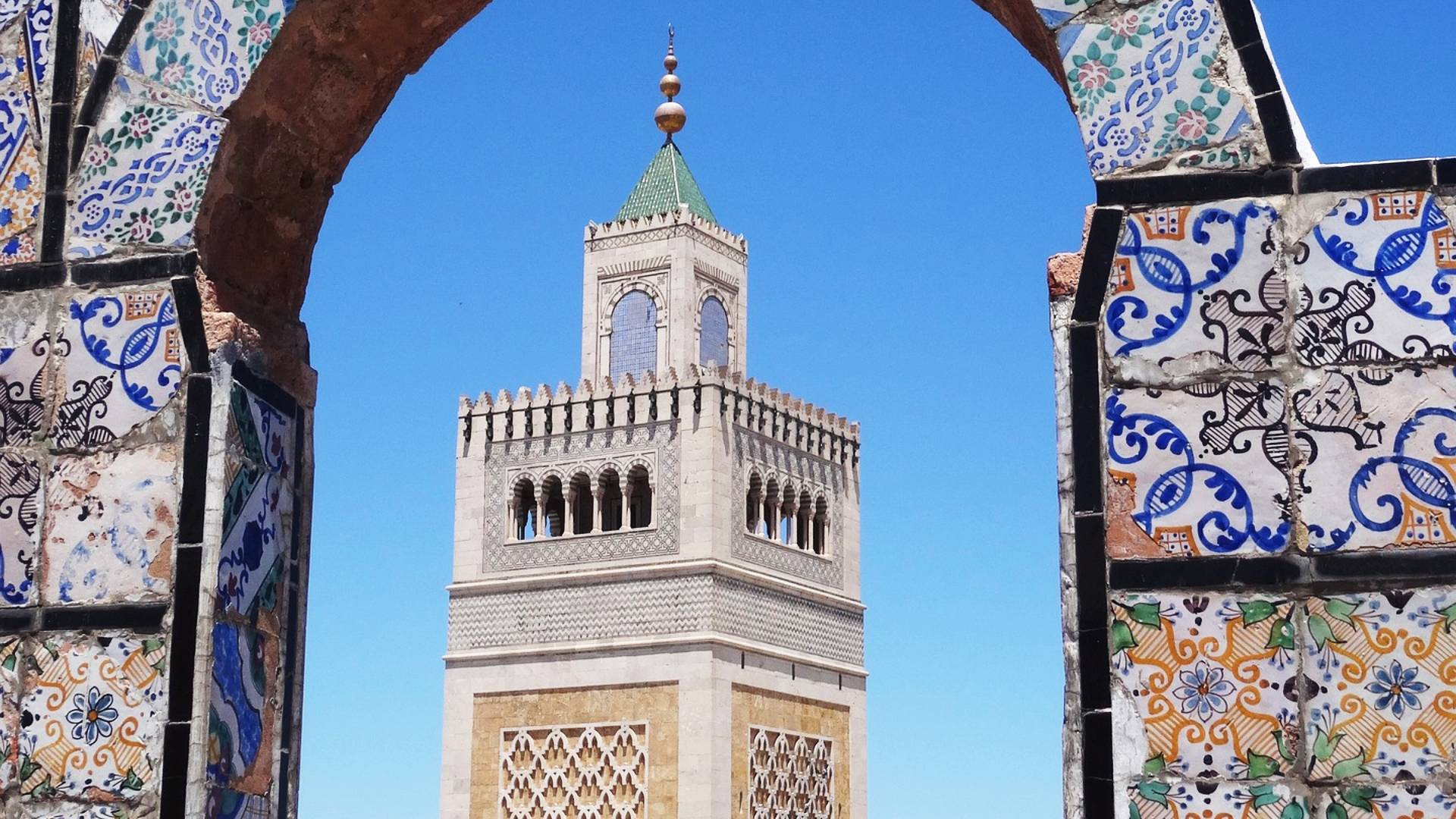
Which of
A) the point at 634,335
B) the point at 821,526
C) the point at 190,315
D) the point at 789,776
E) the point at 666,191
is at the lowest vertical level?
the point at 789,776

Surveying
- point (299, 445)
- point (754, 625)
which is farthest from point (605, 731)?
point (299, 445)

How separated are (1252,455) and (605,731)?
→ 26600mm

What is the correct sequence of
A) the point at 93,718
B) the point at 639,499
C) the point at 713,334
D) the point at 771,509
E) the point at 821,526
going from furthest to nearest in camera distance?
the point at 821,526 → the point at 713,334 → the point at 771,509 → the point at 639,499 → the point at 93,718

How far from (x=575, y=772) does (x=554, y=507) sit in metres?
4.66

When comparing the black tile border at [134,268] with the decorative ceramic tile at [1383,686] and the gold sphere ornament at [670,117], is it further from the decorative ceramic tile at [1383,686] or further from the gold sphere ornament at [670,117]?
the gold sphere ornament at [670,117]

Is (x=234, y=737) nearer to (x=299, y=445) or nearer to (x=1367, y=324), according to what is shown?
(x=299, y=445)

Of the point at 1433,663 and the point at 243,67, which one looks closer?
the point at 1433,663

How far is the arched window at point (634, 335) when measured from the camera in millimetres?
30969

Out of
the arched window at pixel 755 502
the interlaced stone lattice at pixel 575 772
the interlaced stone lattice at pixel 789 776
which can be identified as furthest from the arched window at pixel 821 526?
the interlaced stone lattice at pixel 575 772

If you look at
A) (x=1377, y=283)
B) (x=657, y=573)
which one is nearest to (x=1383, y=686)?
(x=1377, y=283)

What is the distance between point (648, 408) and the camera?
30.1 meters

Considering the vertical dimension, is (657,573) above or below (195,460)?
above

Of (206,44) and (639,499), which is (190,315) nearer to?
(206,44)

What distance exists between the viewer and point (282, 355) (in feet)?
12.1
